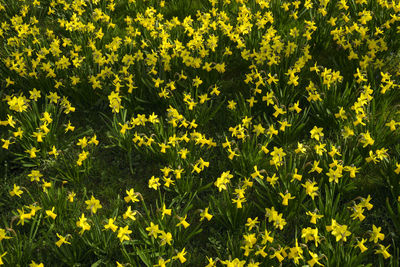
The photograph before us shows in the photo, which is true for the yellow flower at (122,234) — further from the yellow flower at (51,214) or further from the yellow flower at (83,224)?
the yellow flower at (51,214)

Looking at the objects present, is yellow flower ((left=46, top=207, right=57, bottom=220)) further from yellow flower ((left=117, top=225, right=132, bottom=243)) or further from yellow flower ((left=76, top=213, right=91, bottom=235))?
yellow flower ((left=117, top=225, right=132, bottom=243))

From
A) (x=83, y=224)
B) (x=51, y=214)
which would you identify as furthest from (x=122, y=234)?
(x=51, y=214)

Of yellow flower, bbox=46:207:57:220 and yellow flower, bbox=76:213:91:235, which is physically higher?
yellow flower, bbox=76:213:91:235

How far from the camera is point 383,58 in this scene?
4.71 meters

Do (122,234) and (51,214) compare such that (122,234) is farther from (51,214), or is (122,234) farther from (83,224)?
(51,214)

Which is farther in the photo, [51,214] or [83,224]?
[51,214]

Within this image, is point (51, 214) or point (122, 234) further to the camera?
point (51, 214)

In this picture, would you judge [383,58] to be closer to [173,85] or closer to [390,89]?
[390,89]

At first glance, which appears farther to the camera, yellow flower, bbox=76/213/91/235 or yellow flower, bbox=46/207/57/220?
yellow flower, bbox=46/207/57/220

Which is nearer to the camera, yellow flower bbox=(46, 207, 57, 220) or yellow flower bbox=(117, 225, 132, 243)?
yellow flower bbox=(117, 225, 132, 243)

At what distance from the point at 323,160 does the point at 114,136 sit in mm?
2304

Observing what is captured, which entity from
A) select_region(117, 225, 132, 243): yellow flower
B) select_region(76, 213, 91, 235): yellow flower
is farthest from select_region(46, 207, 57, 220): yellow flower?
select_region(117, 225, 132, 243): yellow flower

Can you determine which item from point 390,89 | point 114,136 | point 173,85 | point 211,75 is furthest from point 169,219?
point 390,89

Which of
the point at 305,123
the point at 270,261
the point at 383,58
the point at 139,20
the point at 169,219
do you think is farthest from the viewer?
the point at 139,20
